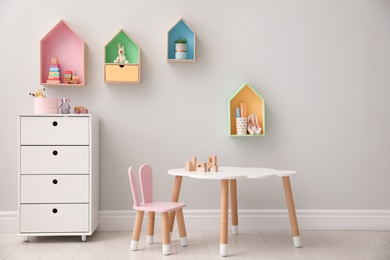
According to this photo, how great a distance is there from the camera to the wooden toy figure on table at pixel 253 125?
4355 millimetres

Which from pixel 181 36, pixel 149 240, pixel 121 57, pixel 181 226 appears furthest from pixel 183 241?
pixel 181 36

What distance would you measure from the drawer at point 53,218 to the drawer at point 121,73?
1.11 metres

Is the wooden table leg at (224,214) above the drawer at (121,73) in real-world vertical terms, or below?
below

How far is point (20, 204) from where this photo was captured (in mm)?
3924

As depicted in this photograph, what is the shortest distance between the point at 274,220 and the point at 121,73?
186 cm

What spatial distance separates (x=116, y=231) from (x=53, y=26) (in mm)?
1864

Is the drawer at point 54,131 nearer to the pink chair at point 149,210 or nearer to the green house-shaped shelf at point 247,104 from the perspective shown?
the pink chair at point 149,210

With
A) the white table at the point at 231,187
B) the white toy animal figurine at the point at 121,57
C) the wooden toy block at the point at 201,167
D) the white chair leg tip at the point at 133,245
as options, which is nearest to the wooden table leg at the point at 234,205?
the white table at the point at 231,187

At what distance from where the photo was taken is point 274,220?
4449 mm

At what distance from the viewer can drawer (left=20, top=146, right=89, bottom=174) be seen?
393 cm

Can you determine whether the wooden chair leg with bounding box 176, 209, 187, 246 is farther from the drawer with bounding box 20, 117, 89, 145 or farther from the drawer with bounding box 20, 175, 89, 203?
the drawer with bounding box 20, 117, 89, 145

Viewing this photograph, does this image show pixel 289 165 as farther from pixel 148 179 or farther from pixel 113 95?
pixel 113 95

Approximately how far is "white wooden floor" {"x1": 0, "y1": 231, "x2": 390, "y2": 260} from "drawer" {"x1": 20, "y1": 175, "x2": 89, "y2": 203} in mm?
346

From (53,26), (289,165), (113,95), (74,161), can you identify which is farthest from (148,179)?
(53,26)
